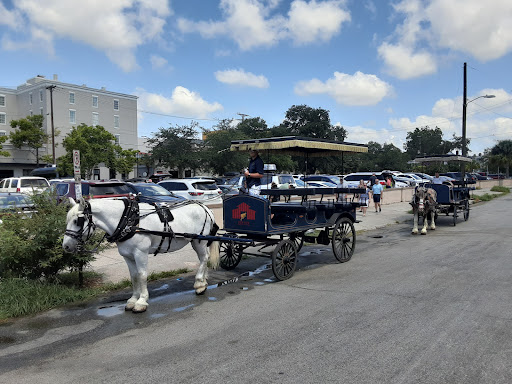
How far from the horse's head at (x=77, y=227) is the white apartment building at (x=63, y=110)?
164ft

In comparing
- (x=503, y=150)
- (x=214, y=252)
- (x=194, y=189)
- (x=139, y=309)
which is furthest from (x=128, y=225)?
(x=503, y=150)

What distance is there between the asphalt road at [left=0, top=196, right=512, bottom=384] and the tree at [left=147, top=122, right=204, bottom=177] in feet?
114

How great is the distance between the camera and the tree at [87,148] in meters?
40.3

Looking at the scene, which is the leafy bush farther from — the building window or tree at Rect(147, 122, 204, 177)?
the building window

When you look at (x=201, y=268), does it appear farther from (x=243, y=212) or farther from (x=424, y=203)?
(x=424, y=203)

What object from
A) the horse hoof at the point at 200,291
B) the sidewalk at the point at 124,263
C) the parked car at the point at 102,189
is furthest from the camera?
the parked car at the point at 102,189

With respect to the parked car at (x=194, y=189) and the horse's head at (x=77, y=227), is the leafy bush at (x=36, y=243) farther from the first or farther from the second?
the parked car at (x=194, y=189)

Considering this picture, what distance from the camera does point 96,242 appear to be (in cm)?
678

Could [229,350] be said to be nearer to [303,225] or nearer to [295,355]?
[295,355]

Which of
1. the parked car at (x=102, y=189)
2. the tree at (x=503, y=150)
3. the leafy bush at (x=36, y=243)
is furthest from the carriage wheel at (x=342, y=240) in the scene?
the tree at (x=503, y=150)

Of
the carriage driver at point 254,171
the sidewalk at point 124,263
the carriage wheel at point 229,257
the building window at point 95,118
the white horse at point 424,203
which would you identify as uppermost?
the building window at point 95,118

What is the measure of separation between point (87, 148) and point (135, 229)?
3765cm

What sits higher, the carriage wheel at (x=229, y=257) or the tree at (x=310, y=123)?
the tree at (x=310, y=123)

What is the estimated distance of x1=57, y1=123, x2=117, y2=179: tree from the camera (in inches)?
1587
